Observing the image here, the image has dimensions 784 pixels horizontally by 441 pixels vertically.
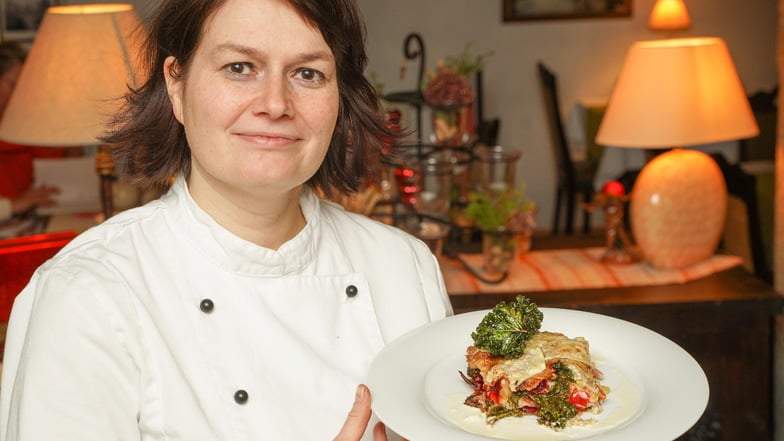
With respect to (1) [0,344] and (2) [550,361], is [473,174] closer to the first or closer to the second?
(1) [0,344]

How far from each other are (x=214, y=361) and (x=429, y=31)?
608 cm

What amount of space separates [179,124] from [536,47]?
606 cm

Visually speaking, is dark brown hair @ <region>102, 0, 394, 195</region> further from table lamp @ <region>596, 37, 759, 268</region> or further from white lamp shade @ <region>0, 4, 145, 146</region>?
table lamp @ <region>596, 37, 759, 268</region>

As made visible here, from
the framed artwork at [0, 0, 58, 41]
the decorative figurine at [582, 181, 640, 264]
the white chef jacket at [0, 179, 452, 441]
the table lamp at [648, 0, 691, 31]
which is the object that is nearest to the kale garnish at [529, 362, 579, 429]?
the white chef jacket at [0, 179, 452, 441]

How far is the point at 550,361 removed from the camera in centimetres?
142

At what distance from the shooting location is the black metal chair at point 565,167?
643 centimetres

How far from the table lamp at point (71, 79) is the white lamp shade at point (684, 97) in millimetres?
1547

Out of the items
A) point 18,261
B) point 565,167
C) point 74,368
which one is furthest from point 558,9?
point 74,368

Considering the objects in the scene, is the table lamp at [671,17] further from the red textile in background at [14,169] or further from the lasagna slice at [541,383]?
the lasagna slice at [541,383]

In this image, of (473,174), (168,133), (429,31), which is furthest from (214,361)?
(429,31)

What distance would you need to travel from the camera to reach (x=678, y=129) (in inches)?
120

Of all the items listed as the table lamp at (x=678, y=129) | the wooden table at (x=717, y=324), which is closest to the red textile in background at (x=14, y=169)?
the wooden table at (x=717, y=324)

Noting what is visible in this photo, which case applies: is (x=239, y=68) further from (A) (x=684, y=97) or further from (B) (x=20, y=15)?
(B) (x=20, y=15)

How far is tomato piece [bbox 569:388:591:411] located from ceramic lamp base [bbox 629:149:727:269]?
6.07 ft
